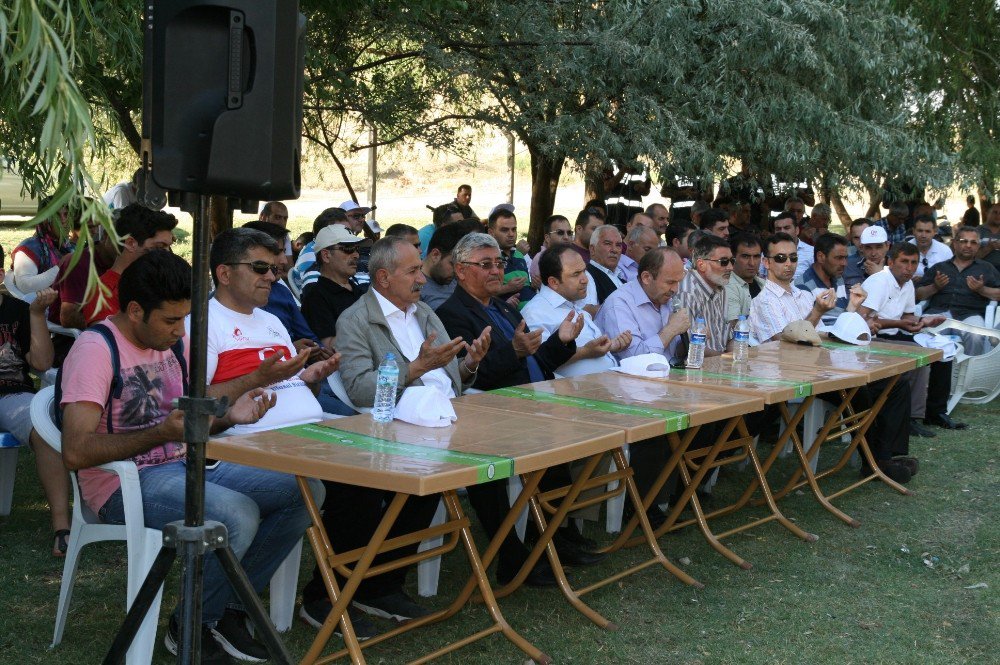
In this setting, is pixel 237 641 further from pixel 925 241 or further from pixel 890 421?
pixel 925 241

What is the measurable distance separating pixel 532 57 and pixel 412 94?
1.26 meters

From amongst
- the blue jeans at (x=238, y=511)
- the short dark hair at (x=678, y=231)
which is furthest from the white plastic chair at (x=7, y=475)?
the short dark hair at (x=678, y=231)

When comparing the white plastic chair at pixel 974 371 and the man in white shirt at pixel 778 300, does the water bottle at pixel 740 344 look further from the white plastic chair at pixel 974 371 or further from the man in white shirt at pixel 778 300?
the white plastic chair at pixel 974 371

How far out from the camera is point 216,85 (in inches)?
113

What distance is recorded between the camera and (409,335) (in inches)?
193

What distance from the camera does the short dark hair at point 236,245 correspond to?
4.36 meters

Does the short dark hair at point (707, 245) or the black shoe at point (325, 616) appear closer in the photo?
the black shoe at point (325, 616)

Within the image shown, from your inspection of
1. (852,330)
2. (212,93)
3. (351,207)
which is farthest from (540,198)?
(212,93)

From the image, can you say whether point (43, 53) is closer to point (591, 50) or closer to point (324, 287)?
point (324, 287)

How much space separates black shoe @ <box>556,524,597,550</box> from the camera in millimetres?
5195

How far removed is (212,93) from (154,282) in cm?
105

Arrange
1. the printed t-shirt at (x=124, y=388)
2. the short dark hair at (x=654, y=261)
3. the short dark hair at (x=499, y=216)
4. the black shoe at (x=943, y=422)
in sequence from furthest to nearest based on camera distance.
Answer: the short dark hair at (x=499, y=216)
the black shoe at (x=943, y=422)
the short dark hair at (x=654, y=261)
the printed t-shirt at (x=124, y=388)

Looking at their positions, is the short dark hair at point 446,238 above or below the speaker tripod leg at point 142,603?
above

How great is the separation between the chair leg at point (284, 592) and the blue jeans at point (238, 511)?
0.26ft
